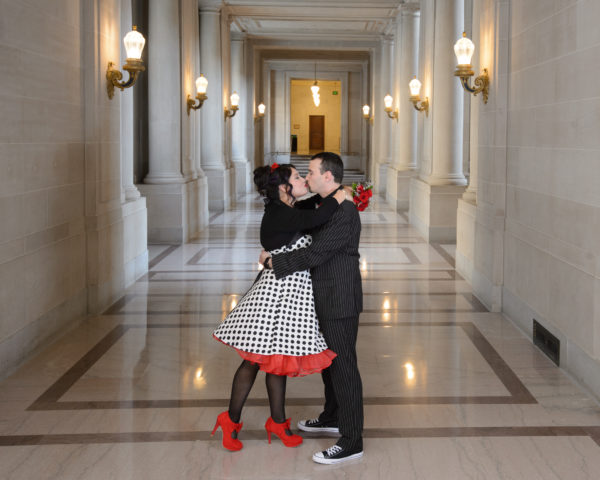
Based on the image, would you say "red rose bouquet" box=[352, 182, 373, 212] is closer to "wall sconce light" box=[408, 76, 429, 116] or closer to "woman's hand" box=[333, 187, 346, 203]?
"woman's hand" box=[333, 187, 346, 203]

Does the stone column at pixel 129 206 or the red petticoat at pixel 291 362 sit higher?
the stone column at pixel 129 206

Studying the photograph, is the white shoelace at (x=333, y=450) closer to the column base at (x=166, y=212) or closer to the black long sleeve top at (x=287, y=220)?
the black long sleeve top at (x=287, y=220)

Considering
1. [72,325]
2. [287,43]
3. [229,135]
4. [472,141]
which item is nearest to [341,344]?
[72,325]

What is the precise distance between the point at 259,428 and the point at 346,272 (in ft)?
4.14

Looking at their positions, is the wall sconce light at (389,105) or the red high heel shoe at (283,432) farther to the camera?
the wall sconce light at (389,105)

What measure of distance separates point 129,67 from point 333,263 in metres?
5.19

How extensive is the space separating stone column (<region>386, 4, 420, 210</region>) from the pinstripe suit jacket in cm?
1503

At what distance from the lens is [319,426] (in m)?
4.82

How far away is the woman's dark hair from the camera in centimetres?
430

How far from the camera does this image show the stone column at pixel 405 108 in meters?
18.8

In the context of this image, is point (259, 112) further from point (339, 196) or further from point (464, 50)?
point (339, 196)

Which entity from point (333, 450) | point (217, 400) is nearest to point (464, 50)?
point (217, 400)

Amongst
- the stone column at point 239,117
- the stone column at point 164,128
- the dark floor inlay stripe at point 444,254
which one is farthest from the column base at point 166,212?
the stone column at point 239,117

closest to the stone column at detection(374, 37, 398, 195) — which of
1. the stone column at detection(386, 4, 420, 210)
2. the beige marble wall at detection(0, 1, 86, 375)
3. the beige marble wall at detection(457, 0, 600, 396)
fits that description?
the stone column at detection(386, 4, 420, 210)
